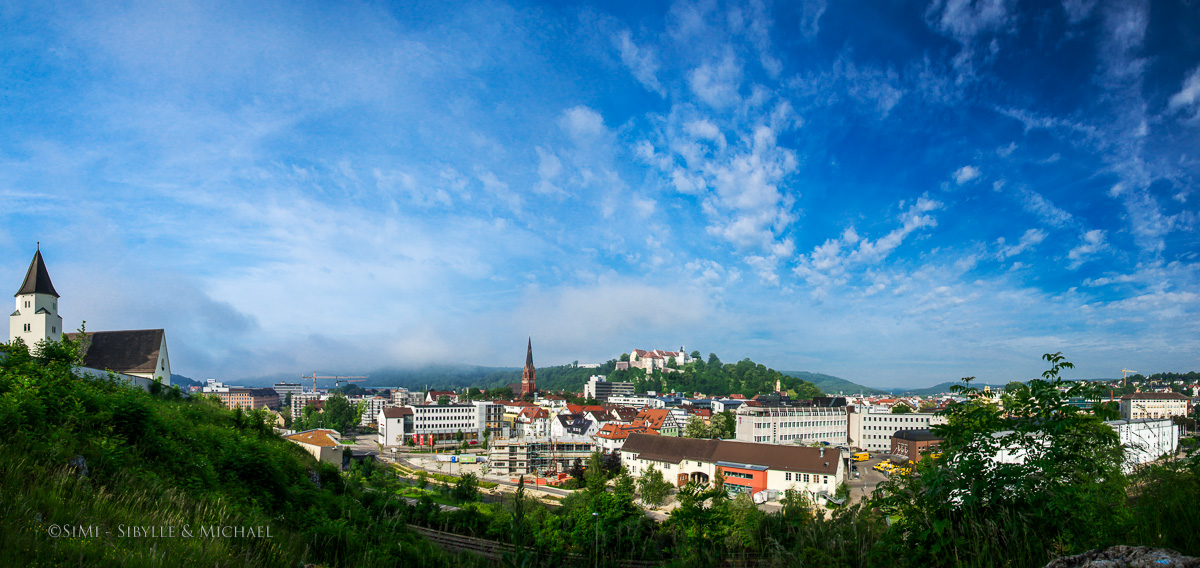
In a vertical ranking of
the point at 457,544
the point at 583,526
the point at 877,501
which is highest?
the point at 877,501

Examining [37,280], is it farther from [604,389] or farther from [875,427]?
[604,389]

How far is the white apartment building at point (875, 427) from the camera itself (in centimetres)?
6806

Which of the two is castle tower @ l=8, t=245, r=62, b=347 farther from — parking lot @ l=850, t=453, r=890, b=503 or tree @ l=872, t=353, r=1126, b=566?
parking lot @ l=850, t=453, r=890, b=503

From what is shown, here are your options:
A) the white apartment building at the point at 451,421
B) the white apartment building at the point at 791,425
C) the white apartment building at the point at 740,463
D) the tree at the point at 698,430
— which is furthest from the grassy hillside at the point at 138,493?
the white apartment building at the point at 451,421

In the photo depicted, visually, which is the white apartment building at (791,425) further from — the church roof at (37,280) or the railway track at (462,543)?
the church roof at (37,280)

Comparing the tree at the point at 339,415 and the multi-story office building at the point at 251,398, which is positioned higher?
the tree at the point at 339,415

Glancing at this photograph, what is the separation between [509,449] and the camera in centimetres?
4684

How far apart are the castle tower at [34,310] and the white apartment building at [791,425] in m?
55.4

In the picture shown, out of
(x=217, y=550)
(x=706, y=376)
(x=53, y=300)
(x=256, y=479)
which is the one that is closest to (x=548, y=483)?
(x=53, y=300)

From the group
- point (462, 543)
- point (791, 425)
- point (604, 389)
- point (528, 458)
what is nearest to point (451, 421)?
point (528, 458)

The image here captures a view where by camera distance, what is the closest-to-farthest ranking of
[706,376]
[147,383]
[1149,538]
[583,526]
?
[1149,538], [583,526], [147,383], [706,376]

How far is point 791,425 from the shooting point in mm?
61844

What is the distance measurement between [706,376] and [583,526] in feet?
493

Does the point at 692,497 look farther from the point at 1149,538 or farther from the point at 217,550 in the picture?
the point at 217,550
